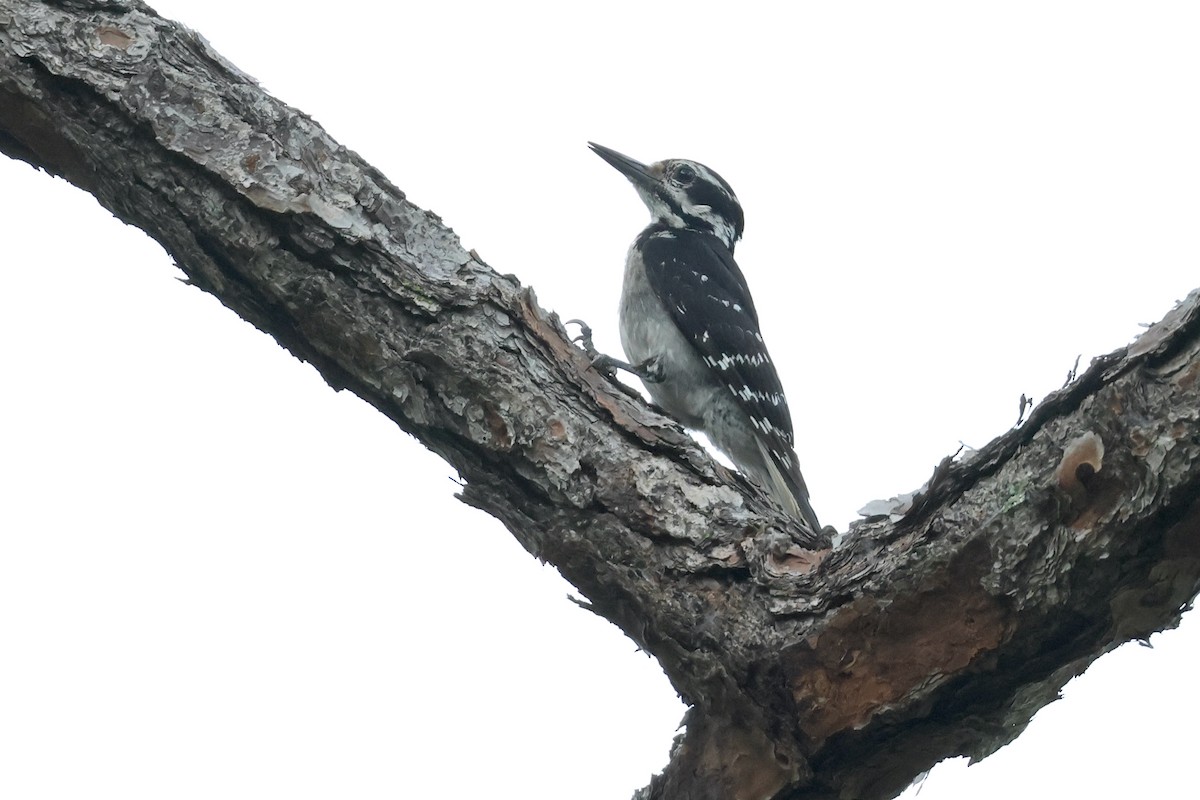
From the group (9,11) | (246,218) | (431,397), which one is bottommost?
(431,397)

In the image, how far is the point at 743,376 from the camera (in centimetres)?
520

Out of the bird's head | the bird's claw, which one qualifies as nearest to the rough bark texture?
the bird's claw

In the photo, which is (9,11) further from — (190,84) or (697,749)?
(697,749)

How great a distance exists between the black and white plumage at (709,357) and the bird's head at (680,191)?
46 cm

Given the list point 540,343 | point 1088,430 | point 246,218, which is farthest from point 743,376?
point 1088,430

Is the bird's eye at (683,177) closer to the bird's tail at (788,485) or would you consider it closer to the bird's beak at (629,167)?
the bird's beak at (629,167)

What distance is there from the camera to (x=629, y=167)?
6176 mm

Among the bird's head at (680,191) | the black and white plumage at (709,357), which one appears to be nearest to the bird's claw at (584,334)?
the black and white plumage at (709,357)

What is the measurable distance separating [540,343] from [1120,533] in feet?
4.38

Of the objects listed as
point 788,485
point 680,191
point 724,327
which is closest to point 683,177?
point 680,191

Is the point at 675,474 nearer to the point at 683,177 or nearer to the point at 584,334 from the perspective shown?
the point at 584,334

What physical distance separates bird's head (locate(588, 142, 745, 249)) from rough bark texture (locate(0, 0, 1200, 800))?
3.37m

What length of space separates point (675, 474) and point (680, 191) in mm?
3772

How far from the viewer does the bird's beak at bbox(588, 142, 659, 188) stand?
6.11m
